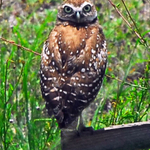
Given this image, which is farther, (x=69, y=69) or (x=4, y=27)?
(x=4, y=27)

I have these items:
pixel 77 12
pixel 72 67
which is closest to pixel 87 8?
pixel 77 12

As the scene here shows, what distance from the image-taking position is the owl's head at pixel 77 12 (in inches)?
174

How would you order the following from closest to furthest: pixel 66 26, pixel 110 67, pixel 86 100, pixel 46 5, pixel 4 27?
pixel 86 100, pixel 66 26, pixel 110 67, pixel 4 27, pixel 46 5

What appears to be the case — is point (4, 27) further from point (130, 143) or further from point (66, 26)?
point (130, 143)

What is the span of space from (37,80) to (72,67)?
54.7 inches

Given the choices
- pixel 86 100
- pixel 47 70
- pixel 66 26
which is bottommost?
pixel 86 100

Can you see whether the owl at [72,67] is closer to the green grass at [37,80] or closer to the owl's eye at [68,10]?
the owl's eye at [68,10]

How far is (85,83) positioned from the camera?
3.73m

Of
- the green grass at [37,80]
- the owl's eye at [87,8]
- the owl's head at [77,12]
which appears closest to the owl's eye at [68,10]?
the owl's head at [77,12]

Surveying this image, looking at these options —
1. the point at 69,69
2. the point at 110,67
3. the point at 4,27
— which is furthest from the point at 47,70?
the point at 4,27

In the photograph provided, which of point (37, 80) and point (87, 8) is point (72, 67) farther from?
point (37, 80)

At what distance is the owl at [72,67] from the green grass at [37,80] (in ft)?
0.64

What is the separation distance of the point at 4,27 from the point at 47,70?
3308 mm

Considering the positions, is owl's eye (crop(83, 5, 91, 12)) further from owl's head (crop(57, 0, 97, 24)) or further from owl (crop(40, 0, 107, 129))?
owl (crop(40, 0, 107, 129))
